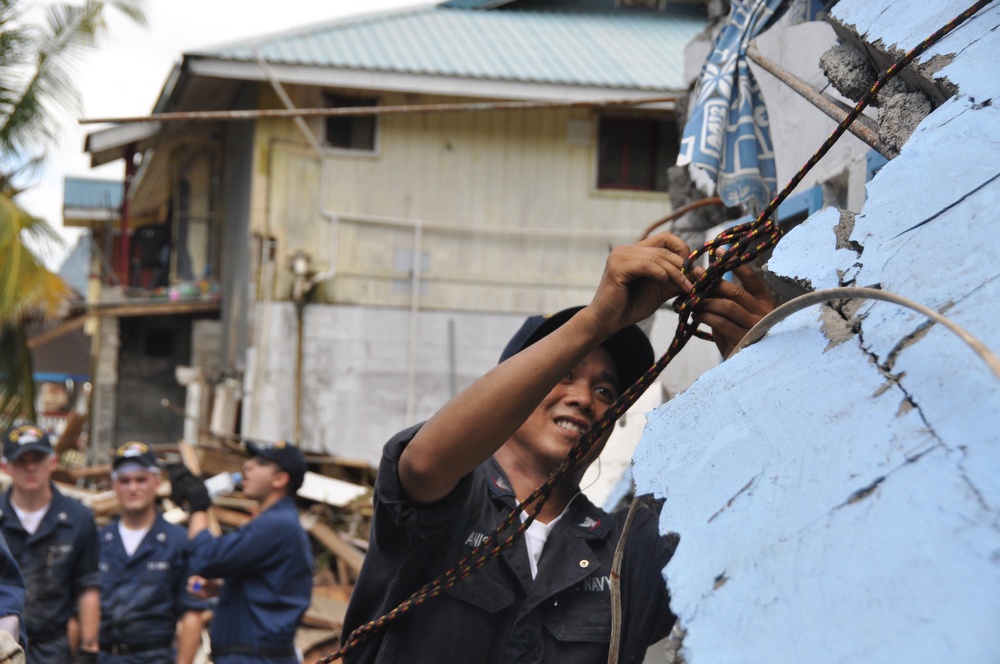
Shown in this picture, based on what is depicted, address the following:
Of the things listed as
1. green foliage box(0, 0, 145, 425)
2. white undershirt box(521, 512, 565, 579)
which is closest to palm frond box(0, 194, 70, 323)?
green foliage box(0, 0, 145, 425)

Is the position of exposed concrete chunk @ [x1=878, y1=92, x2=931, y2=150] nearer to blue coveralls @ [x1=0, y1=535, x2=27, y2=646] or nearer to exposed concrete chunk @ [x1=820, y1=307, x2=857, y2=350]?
exposed concrete chunk @ [x1=820, y1=307, x2=857, y2=350]

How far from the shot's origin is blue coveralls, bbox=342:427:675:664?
2.29 meters

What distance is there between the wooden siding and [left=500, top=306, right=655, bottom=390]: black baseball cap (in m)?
11.1

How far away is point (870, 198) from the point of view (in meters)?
1.98

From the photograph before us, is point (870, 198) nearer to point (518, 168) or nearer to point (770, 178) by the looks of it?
point (770, 178)

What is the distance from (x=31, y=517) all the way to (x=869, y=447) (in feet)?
17.5

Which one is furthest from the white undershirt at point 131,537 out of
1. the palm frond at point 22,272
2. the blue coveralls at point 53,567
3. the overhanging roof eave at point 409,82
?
the overhanging roof eave at point 409,82

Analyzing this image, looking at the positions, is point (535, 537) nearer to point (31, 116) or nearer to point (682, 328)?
point (682, 328)

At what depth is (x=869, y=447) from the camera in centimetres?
153

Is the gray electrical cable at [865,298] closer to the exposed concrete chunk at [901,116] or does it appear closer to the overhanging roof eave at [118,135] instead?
the exposed concrete chunk at [901,116]

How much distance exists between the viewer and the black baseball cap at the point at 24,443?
232 inches

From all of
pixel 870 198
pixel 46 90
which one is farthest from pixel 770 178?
pixel 46 90

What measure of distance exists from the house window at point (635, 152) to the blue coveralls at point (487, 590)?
12.2 metres

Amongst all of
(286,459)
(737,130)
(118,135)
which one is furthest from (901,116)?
(118,135)
